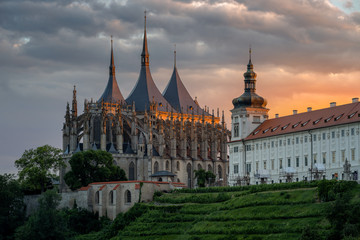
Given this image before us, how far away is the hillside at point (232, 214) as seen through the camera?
2655 inches

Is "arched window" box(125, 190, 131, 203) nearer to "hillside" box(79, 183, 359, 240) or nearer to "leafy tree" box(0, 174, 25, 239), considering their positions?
"hillside" box(79, 183, 359, 240)

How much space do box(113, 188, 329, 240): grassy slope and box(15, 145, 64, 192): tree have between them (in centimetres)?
2647

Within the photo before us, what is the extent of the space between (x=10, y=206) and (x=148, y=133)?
1291 inches

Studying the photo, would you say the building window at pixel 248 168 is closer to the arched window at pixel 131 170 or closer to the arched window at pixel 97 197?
the arched window at pixel 97 197

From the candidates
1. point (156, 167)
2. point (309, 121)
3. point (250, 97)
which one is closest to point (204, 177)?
point (156, 167)

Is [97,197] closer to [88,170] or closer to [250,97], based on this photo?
[88,170]

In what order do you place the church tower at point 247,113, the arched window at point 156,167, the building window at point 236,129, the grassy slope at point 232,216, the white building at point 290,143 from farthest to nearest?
the arched window at point 156,167 → the building window at point 236,129 → the church tower at point 247,113 → the white building at point 290,143 → the grassy slope at point 232,216

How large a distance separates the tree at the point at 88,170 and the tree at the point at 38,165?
540 centimetres

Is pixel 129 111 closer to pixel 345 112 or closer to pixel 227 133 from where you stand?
pixel 227 133

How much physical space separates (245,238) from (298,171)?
25585 millimetres

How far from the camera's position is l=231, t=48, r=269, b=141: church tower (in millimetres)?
105250

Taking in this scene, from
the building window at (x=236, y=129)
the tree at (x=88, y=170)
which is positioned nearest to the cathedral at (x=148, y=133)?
the tree at (x=88, y=170)

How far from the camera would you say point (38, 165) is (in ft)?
369

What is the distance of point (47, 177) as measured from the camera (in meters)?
113
